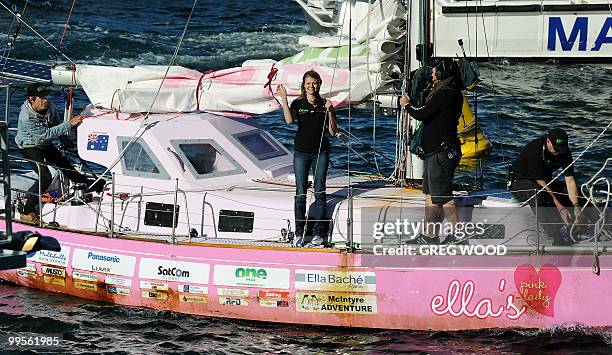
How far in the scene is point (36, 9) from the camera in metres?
40.4

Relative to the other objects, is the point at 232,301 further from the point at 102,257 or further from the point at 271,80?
the point at 271,80

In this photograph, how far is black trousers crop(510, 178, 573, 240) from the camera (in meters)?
14.8

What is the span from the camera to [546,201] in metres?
15.0

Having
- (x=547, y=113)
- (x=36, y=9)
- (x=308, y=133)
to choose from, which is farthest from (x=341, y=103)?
(x=36, y=9)

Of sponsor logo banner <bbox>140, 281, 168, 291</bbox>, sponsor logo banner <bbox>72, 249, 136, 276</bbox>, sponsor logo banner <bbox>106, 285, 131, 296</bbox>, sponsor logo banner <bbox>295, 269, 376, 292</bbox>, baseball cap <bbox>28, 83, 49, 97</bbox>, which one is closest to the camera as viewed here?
sponsor logo banner <bbox>295, 269, 376, 292</bbox>

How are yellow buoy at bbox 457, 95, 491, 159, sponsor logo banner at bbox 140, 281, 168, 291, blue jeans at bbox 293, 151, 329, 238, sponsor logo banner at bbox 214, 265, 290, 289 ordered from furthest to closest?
yellow buoy at bbox 457, 95, 491, 159
sponsor logo banner at bbox 140, 281, 168, 291
blue jeans at bbox 293, 151, 329, 238
sponsor logo banner at bbox 214, 265, 290, 289

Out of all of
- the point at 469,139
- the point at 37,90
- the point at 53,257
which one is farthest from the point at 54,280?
the point at 469,139

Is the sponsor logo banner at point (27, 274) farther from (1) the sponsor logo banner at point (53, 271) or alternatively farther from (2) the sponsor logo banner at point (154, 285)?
(2) the sponsor logo banner at point (154, 285)

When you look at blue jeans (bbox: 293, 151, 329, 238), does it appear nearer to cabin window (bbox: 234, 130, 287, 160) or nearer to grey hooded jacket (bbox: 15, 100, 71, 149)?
cabin window (bbox: 234, 130, 287, 160)

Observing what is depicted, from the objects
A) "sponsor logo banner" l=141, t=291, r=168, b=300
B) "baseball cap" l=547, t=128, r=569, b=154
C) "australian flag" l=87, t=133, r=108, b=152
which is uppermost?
"australian flag" l=87, t=133, r=108, b=152

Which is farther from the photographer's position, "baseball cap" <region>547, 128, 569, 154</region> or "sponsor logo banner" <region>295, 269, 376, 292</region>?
"sponsor logo banner" <region>295, 269, 376, 292</region>

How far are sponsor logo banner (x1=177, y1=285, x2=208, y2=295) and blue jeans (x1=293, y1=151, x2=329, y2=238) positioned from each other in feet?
4.45

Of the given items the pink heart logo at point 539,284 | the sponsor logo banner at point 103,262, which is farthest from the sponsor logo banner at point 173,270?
the pink heart logo at point 539,284

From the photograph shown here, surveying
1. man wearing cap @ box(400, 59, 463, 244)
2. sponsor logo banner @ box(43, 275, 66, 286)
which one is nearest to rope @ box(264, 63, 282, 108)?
man wearing cap @ box(400, 59, 463, 244)
